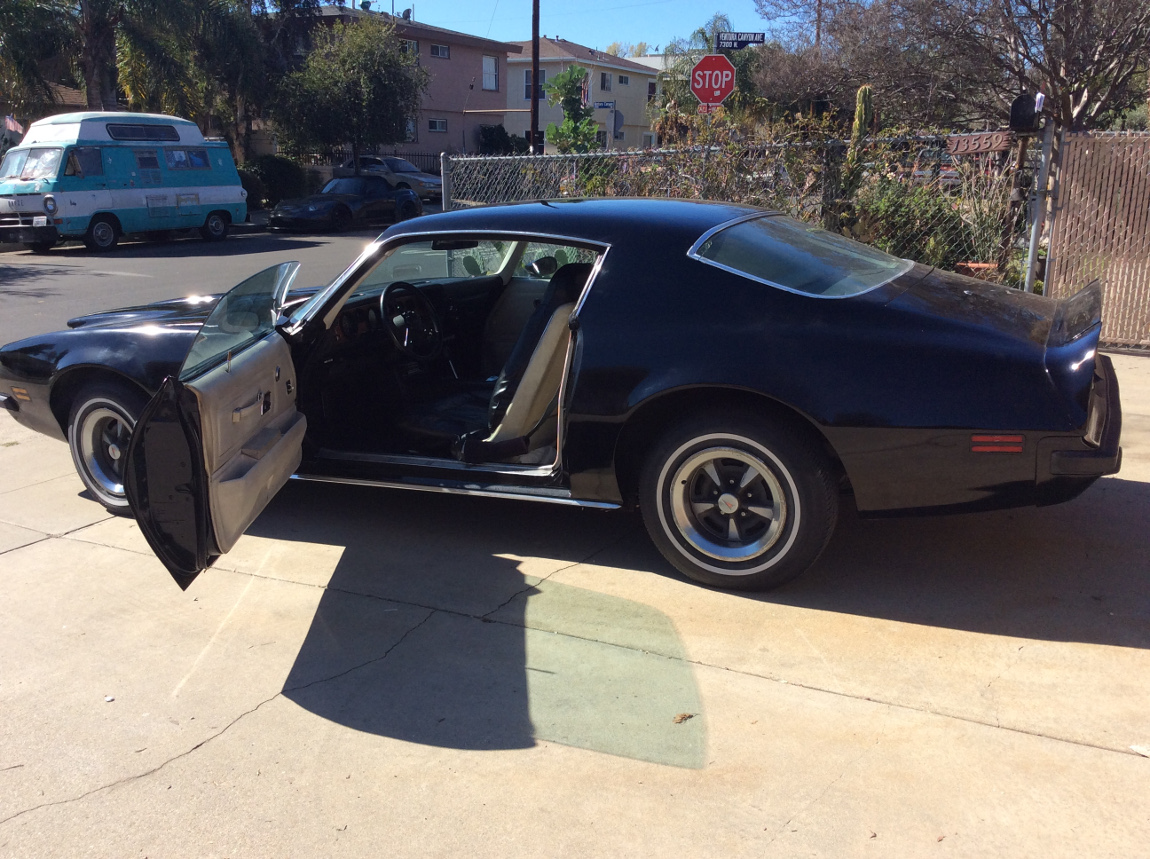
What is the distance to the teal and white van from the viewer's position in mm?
17781

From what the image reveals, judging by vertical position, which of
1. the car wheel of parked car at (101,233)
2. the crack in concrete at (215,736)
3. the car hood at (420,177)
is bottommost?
the crack in concrete at (215,736)

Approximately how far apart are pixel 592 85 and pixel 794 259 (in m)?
50.0

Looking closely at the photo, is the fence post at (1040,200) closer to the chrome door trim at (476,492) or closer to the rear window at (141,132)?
the chrome door trim at (476,492)

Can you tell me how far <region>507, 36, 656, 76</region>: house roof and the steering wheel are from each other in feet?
156

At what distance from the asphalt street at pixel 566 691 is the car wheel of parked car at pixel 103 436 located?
0.61ft

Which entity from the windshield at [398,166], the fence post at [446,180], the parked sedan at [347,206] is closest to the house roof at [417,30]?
the windshield at [398,166]

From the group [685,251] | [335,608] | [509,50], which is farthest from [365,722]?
[509,50]

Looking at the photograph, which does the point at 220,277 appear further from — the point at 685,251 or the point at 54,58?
the point at 54,58

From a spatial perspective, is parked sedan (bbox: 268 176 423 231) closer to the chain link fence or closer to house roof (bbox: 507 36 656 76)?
the chain link fence

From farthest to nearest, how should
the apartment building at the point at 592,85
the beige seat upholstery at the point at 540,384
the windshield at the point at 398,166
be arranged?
the apartment building at the point at 592,85 → the windshield at the point at 398,166 → the beige seat upholstery at the point at 540,384

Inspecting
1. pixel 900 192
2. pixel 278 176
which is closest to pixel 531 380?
pixel 900 192

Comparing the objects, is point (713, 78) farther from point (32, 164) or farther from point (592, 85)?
point (592, 85)

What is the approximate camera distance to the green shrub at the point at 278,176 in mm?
29000

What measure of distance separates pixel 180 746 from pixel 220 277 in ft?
42.7
